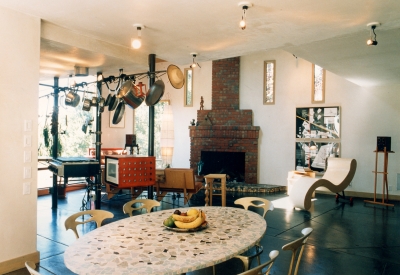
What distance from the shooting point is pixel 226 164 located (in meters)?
9.06

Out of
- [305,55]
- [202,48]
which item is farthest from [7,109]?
[305,55]

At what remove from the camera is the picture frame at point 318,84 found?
7871 mm

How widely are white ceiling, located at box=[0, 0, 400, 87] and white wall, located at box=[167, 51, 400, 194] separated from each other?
2.24 metres

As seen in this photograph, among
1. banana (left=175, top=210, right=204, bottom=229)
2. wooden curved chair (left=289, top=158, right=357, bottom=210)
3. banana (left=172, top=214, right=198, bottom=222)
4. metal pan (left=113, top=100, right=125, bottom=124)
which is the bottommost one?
wooden curved chair (left=289, top=158, right=357, bottom=210)

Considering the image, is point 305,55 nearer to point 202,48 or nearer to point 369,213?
point 202,48

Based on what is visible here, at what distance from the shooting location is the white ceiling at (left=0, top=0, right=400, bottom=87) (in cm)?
299

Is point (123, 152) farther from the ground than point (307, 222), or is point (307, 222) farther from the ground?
point (123, 152)

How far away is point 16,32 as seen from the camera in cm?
318

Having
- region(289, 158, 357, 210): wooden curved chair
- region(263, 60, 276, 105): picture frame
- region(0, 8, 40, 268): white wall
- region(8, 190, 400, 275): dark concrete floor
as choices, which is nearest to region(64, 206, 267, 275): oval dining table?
region(8, 190, 400, 275): dark concrete floor

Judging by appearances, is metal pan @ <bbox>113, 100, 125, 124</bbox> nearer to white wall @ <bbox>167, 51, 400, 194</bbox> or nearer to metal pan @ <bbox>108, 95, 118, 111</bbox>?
metal pan @ <bbox>108, 95, 118, 111</bbox>

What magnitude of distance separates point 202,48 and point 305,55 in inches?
63.3

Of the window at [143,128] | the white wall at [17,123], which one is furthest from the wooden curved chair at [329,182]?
the window at [143,128]

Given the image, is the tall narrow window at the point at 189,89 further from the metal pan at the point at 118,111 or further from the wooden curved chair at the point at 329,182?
the metal pan at the point at 118,111

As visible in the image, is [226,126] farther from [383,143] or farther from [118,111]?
[118,111]
